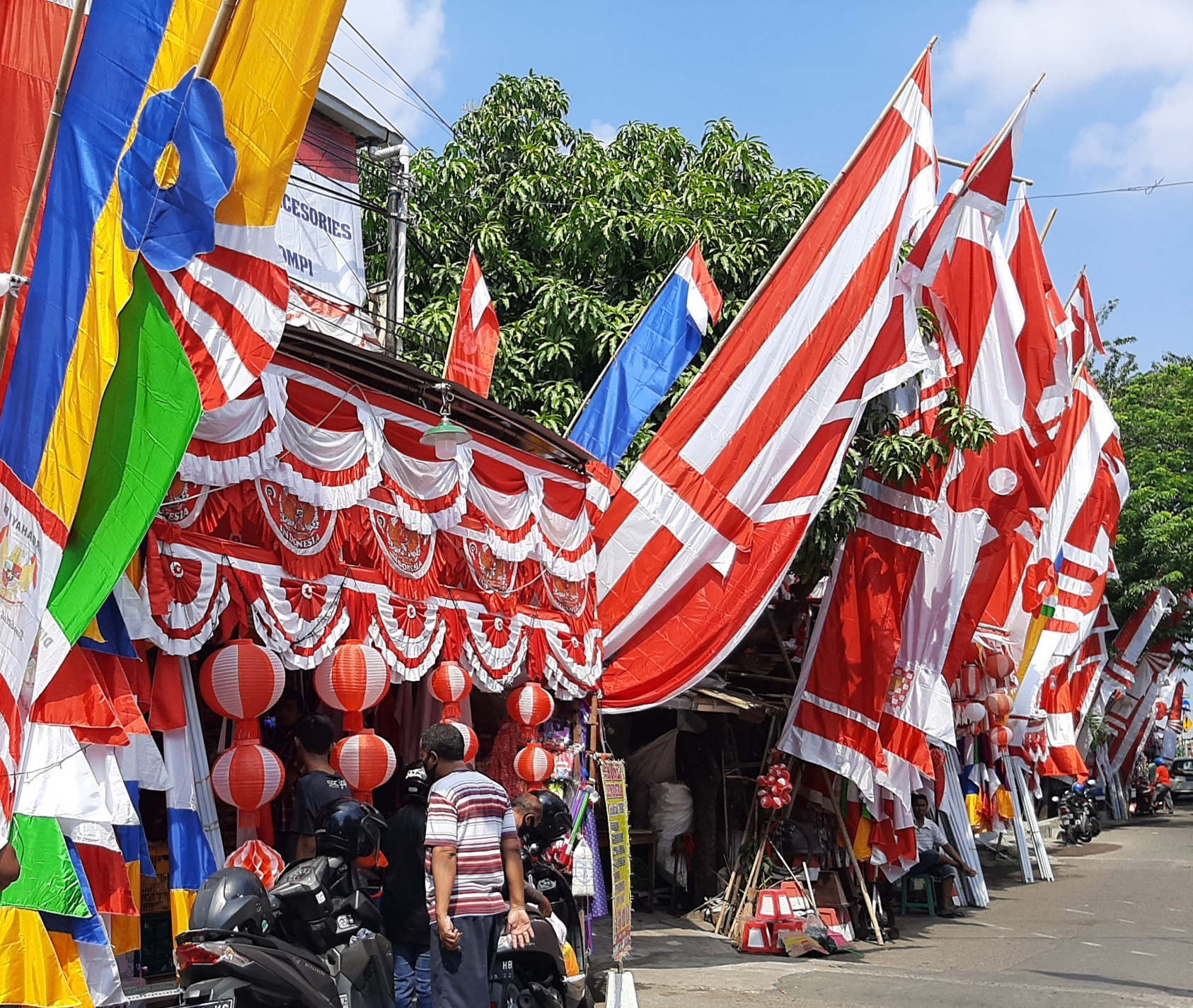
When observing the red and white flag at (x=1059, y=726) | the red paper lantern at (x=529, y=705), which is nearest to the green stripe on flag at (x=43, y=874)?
the red paper lantern at (x=529, y=705)

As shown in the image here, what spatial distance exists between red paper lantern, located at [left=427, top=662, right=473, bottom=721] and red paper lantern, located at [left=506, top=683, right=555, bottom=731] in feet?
3.33

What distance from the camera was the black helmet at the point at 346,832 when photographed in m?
5.84

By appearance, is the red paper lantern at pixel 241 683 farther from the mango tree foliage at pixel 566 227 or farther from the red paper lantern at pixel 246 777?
the mango tree foliage at pixel 566 227

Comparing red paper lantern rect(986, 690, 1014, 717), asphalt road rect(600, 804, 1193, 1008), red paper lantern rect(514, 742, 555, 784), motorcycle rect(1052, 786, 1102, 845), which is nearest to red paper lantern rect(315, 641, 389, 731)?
red paper lantern rect(514, 742, 555, 784)

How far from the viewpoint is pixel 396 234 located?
14836mm

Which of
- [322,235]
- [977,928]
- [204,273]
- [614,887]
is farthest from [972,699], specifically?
[204,273]

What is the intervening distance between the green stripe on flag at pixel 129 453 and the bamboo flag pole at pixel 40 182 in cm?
64

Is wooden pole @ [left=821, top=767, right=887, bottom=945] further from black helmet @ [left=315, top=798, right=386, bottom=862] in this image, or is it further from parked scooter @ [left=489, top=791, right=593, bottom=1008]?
black helmet @ [left=315, top=798, right=386, bottom=862]

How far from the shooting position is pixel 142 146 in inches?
237

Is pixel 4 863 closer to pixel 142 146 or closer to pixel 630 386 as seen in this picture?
pixel 142 146

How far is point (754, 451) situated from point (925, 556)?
2.89 m

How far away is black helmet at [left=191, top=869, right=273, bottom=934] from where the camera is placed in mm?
5098

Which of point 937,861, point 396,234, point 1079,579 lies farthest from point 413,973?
point 1079,579

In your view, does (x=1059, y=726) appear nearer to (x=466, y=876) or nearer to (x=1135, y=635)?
(x=1135, y=635)
